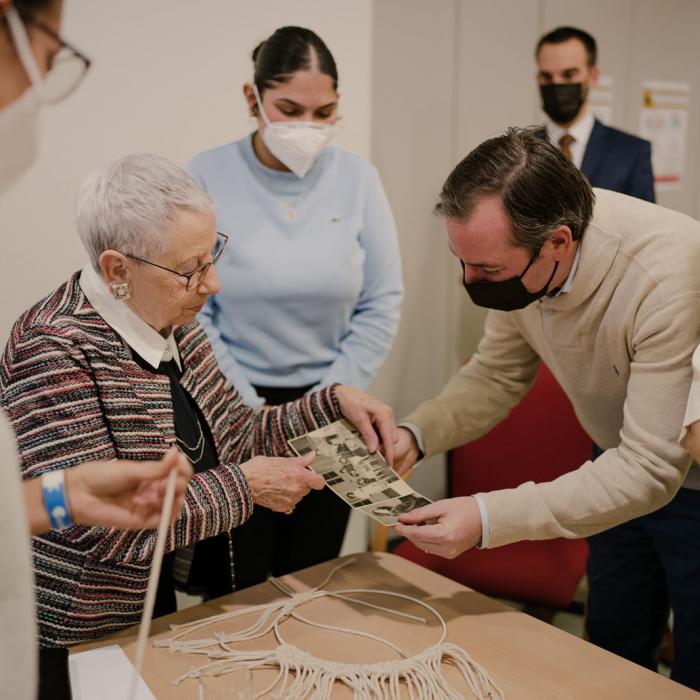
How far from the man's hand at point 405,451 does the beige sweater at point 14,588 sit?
44.2 inches

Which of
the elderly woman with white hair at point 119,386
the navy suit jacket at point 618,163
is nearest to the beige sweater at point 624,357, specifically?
the elderly woman with white hair at point 119,386

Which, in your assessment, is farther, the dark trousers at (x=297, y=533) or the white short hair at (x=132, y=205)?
the dark trousers at (x=297, y=533)

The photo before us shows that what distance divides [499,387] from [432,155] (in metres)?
1.70

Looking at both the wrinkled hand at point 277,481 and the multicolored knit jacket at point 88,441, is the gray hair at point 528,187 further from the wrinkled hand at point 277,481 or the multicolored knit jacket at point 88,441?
the multicolored knit jacket at point 88,441

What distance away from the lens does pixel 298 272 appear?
2.15m

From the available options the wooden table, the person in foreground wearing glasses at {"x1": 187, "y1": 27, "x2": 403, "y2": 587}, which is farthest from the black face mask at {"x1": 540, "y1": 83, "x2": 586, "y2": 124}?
the wooden table

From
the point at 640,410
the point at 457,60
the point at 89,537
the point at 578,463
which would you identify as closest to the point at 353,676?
the point at 89,537

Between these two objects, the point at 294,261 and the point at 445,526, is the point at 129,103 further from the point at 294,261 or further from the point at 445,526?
the point at 445,526

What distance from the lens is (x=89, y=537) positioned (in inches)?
54.7

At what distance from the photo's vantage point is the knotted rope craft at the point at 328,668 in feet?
4.14

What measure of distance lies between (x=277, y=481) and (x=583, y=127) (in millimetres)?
2367

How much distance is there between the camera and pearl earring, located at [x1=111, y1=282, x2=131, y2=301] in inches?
58.5

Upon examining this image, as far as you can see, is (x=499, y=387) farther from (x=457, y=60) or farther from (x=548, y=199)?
(x=457, y=60)

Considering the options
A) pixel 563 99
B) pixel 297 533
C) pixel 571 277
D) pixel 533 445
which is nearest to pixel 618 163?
pixel 563 99
